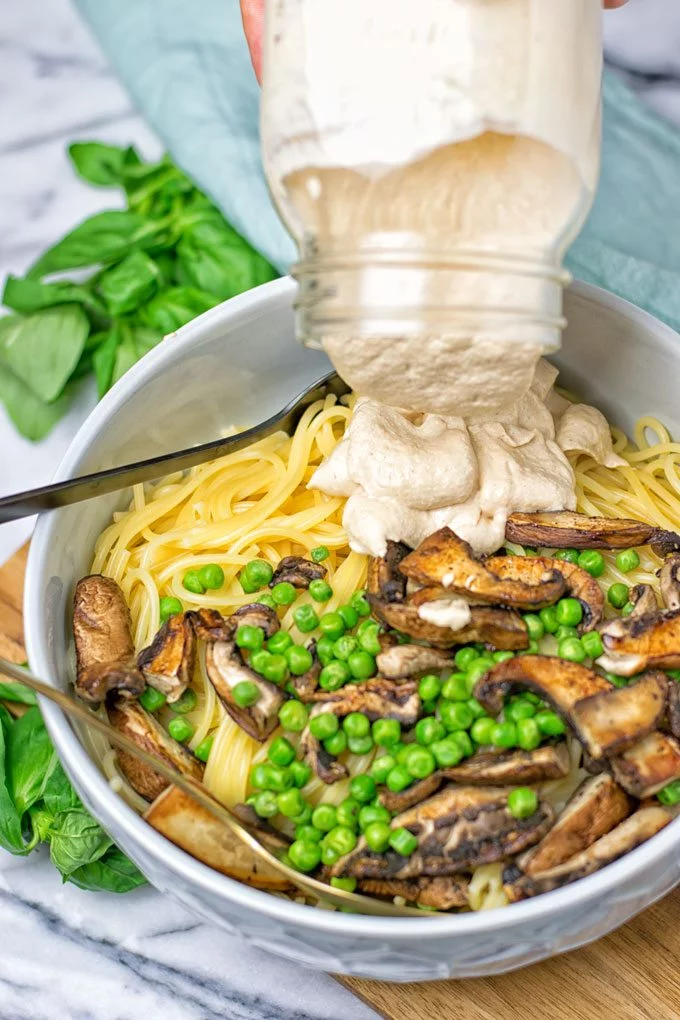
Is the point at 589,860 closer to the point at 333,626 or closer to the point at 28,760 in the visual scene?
the point at 333,626

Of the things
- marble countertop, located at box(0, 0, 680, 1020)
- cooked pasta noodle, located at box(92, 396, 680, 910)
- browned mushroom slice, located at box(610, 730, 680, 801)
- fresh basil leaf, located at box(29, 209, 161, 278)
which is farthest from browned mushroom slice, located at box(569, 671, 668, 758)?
Result: fresh basil leaf, located at box(29, 209, 161, 278)

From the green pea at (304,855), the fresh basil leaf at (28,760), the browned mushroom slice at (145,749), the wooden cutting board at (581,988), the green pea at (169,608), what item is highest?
the green pea at (169,608)

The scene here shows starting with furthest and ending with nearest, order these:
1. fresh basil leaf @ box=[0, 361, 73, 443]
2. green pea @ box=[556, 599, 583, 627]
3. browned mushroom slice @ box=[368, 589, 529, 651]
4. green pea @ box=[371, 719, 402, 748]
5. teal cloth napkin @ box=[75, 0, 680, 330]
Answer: fresh basil leaf @ box=[0, 361, 73, 443]
teal cloth napkin @ box=[75, 0, 680, 330]
green pea @ box=[556, 599, 583, 627]
browned mushroom slice @ box=[368, 589, 529, 651]
green pea @ box=[371, 719, 402, 748]

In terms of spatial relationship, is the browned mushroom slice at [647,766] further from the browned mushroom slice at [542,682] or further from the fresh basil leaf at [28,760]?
the fresh basil leaf at [28,760]

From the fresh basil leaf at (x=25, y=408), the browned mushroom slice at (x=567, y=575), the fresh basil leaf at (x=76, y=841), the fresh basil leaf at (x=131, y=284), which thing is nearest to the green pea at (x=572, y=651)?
the browned mushroom slice at (x=567, y=575)

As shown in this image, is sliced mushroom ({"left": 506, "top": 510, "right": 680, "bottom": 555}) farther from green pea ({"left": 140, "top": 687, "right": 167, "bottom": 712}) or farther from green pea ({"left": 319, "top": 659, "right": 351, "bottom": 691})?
green pea ({"left": 140, "top": 687, "right": 167, "bottom": 712})

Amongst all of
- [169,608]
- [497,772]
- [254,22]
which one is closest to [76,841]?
[169,608]

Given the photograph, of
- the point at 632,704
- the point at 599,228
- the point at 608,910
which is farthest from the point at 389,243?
the point at 599,228
